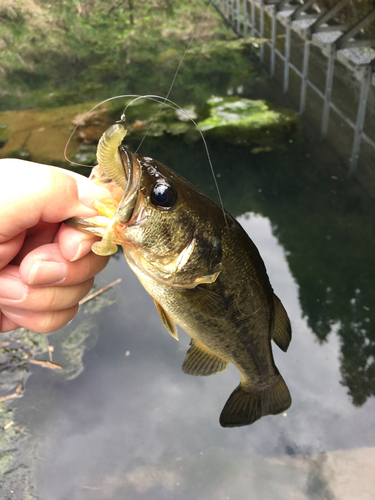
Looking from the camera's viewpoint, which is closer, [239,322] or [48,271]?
[48,271]

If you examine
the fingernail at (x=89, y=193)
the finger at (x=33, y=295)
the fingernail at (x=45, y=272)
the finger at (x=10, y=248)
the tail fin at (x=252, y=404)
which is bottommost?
the tail fin at (x=252, y=404)

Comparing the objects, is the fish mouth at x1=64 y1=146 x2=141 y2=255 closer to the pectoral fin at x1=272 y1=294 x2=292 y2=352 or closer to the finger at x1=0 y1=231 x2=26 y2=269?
the finger at x1=0 y1=231 x2=26 y2=269

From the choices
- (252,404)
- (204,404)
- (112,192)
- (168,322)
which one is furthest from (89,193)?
(204,404)

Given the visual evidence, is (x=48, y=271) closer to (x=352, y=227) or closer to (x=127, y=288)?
(x=127, y=288)

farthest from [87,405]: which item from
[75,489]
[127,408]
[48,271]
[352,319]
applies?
[352,319]

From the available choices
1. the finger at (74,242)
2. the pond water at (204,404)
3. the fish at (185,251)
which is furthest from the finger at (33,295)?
the pond water at (204,404)

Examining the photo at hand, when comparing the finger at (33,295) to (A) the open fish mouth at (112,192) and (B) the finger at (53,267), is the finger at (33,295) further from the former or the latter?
(A) the open fish mouth at (112,192)
